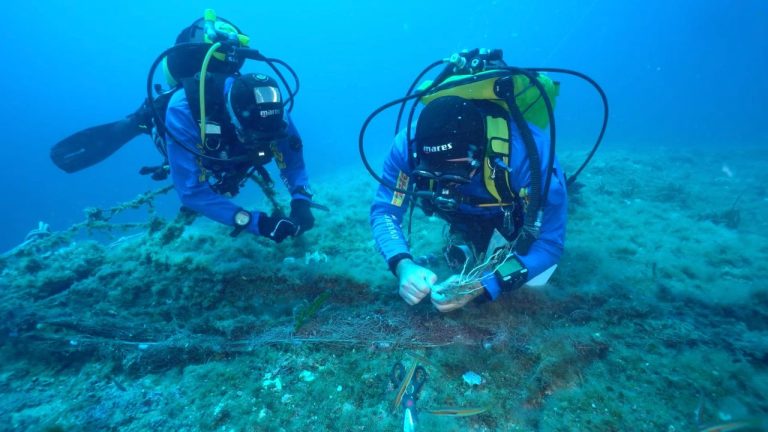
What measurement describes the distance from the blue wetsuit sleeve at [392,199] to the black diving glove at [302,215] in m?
1.60

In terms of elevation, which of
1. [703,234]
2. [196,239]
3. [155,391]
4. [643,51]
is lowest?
[703,234]

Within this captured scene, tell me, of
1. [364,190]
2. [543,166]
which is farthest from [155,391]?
[364,190]

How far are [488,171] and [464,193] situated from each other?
47 cm

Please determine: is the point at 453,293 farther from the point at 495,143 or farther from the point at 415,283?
the point at 495,143

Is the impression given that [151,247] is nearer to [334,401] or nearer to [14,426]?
[14,426]

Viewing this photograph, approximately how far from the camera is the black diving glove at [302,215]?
15.7 ft

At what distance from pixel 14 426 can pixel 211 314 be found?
1.29 m

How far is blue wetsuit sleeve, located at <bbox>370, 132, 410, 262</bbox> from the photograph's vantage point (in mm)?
3414

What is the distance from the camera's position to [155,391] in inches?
86.4

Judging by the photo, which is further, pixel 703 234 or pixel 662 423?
pixel 703 234

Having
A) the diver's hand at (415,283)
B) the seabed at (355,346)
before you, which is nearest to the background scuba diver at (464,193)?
the diver's hand at (415,283)

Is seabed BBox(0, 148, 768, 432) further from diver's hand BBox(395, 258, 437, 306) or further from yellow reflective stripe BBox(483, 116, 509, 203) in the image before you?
yellow reflective stripe BBox(483, 116, 509, 203)

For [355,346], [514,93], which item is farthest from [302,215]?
[514,93]

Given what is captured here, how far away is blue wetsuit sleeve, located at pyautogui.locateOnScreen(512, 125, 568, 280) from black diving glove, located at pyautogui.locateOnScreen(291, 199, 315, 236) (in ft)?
10.3
